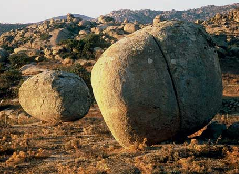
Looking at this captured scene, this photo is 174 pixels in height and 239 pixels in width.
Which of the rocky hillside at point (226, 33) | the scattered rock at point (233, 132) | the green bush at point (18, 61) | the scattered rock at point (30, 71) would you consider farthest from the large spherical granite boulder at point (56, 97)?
the green bush at point (18, 61)

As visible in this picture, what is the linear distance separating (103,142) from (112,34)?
2284 inches

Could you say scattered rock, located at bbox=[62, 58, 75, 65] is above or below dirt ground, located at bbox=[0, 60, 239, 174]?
below

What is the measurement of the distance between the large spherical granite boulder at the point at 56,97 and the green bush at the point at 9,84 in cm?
1296

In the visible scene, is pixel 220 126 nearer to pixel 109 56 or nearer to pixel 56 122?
pixel 109 56

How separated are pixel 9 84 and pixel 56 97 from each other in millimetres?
17850

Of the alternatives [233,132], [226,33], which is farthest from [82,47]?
[233,132]

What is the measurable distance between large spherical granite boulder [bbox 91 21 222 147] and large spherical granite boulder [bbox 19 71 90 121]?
278 inches

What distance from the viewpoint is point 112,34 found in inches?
2660

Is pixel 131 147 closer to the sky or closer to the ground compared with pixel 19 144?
closer to the sky

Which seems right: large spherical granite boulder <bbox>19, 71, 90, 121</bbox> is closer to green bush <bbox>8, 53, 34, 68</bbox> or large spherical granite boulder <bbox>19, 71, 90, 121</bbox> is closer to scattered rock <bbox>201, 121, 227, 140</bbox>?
scattered rock <bbox>201, 121, 227, 140</bbox>

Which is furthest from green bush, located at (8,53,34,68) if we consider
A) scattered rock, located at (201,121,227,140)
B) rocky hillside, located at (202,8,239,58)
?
scattered rock, located at (201,121,227,140)

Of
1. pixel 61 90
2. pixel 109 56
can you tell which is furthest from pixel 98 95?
pixel 61 90

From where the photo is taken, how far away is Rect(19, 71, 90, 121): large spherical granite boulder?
15680mm

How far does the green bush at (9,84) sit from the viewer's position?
94.7 ft
